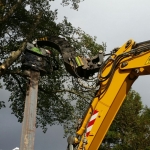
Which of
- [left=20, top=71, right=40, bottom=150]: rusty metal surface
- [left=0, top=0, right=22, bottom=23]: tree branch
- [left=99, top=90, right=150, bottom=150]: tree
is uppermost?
[left=0, top=0, right=22, bottom=23]: tree branch

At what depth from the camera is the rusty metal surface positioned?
4.43 meters

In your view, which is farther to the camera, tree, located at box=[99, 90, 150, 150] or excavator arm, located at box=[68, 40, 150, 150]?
tree, located at box=[99, 90, 150, 150]

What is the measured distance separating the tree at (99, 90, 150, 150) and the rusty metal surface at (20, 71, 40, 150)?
29.6ft

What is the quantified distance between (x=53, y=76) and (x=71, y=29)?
211 centimetres

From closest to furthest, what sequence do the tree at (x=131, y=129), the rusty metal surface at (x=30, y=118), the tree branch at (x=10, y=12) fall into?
the rusty metal surface at (x=30, y=118), the tree branch at (x=10, y=12), the tree at (x=131, y=129)

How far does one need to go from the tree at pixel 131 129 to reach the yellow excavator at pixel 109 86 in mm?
7954

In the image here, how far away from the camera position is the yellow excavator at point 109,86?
17.6ft

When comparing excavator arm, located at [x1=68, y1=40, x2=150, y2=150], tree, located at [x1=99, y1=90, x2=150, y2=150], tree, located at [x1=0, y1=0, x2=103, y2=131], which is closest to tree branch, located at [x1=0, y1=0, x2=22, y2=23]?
tree, located at [x1=0, y1=0, x2=103, y2=131]

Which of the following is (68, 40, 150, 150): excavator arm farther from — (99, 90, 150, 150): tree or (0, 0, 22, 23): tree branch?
(99, 90, 150, 150): tree

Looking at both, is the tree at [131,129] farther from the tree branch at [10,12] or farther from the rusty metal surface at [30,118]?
the rusty metal surface at [30,118]

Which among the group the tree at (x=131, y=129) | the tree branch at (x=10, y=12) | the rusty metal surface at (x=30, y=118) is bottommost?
the rusty metal surface at (x=30, y=118)

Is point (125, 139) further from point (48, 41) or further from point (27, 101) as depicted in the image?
point (27, 101)

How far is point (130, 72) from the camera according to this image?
5.54m

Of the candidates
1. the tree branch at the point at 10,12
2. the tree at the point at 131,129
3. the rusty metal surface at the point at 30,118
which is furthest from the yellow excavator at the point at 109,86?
the tree at the point at 131,129
